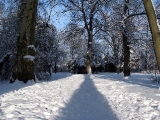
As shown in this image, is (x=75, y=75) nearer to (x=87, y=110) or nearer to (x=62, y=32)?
(x=62, y=32)

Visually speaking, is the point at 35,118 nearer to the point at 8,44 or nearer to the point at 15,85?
the point at 15,85

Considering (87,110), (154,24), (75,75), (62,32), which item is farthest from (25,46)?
(62,32)

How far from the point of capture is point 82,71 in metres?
37.2

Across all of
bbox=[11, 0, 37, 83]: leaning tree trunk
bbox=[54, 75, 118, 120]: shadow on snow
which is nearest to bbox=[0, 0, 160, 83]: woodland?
bbox=[11, 0, 37, 83]: leaning tree trunk

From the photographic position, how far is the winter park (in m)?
5.24

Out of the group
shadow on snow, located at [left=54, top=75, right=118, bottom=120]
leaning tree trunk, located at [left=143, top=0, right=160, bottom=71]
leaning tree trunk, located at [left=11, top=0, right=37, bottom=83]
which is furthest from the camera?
leaning tree trunk, located at [left=11, top=0, right=37, bottom=83]

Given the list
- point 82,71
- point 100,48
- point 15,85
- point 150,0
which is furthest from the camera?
point 100,48

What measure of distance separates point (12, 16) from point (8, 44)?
5.86ft

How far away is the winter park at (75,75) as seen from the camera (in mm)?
5242

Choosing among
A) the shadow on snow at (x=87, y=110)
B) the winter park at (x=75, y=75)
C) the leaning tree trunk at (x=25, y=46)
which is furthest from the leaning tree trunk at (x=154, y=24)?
the leaning tree trunk at (x=25, y=46)

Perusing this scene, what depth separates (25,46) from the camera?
9742 mm

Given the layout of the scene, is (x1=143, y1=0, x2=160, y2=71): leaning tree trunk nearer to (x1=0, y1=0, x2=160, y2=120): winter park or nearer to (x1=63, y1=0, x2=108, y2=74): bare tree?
(x1=0, y1=0, x2=160, y2=120): winter park

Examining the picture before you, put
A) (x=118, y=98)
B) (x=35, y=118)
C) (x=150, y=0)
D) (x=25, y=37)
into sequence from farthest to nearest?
(x=25, y=37), (x=150, y=0), (x=118, y=98), (x=35, y=118)

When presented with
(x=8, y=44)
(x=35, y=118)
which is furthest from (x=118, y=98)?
(x=8, y=44)
